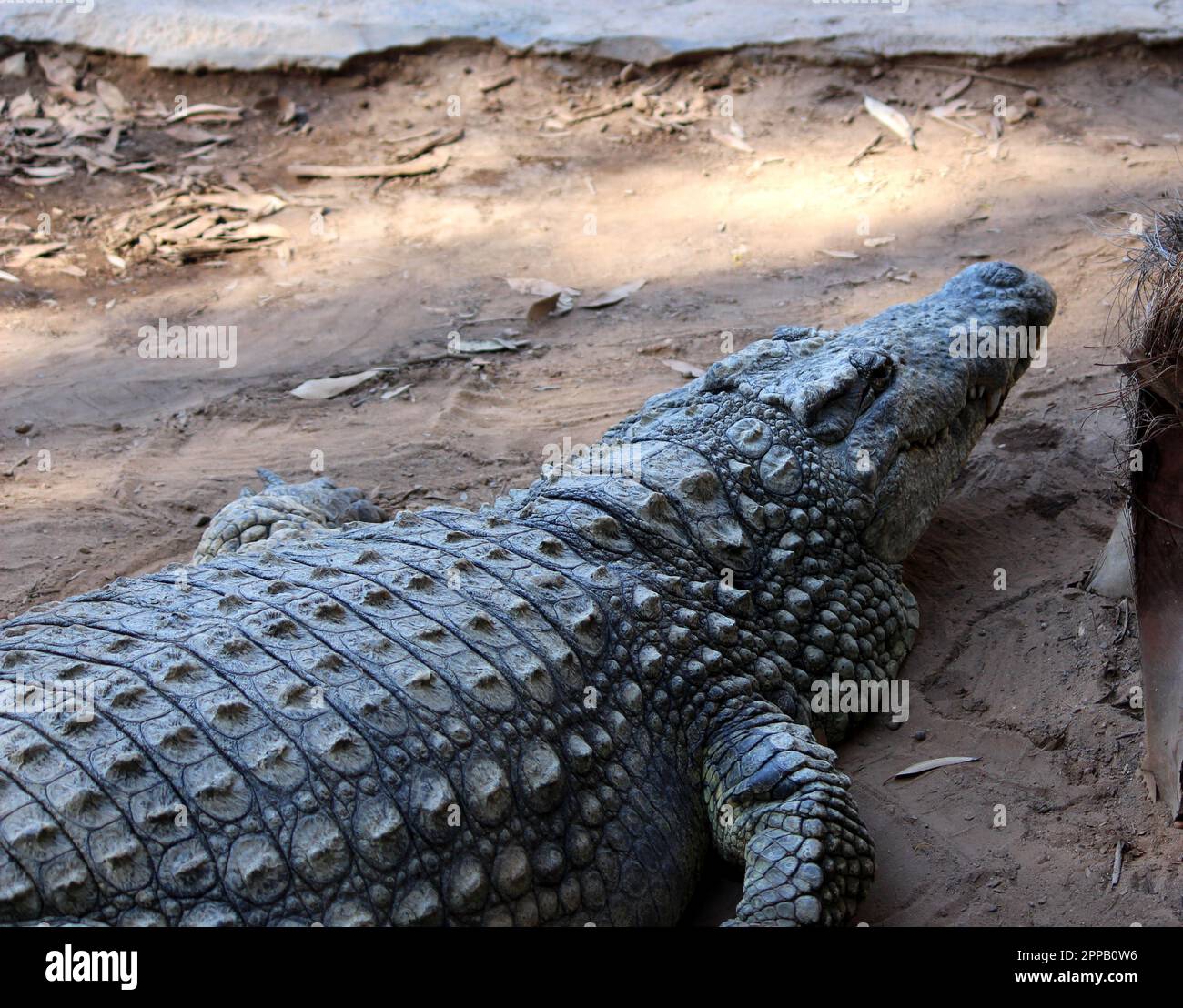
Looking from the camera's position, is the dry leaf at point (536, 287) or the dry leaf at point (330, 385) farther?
the dry leaf at point (536, 287)

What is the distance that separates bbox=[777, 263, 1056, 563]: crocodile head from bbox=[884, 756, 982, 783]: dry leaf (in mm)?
681

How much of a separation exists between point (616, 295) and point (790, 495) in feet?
10.8

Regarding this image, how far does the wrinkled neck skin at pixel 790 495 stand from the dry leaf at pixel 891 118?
4257 mm

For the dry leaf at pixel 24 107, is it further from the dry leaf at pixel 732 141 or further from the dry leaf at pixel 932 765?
the dry leaf at pixel 932 765

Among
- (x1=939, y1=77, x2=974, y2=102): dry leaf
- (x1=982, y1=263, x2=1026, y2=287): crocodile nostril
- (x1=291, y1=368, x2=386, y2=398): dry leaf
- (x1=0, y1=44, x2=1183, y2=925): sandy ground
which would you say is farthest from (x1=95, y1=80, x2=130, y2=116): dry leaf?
(x1=982, y1=263, x2=1026, y2=287): crocodile nostril

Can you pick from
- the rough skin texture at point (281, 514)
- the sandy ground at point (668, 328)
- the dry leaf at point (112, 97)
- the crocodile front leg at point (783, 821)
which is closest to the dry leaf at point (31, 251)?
the sandy ground at point (668, 328)

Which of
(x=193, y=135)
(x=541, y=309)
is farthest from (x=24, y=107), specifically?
(x=541, y=309)

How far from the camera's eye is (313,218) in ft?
25.8

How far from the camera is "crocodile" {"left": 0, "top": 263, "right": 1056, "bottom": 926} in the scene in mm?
2555

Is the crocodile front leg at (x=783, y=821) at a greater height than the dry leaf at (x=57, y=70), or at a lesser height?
lesser

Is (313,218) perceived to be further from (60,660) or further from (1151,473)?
(1151,473)

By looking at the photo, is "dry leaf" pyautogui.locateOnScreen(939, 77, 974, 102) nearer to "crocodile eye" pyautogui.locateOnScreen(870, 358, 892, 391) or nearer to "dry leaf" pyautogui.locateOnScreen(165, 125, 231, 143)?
"crocodile eye" pyautogui.locateOnScreen(870, 358, 892, 391)

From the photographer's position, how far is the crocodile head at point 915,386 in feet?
12.4

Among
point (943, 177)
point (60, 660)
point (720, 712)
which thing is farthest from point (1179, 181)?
point (60, 660)
